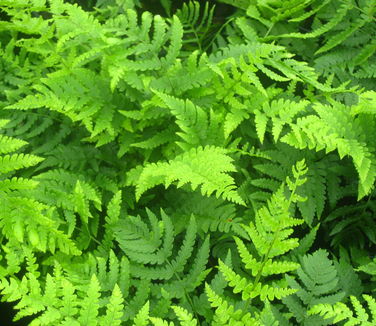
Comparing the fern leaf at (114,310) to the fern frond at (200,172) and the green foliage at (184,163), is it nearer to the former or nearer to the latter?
the green foliage at (184,163)

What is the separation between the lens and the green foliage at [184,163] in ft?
6.29

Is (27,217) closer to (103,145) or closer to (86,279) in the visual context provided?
(86,279)

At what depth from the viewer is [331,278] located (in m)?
1.92

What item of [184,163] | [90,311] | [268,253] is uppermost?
[184,163]

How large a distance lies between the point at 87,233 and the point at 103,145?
53 centimetres

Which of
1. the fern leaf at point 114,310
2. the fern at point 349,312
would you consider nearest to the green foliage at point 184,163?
the fern at point 349,312

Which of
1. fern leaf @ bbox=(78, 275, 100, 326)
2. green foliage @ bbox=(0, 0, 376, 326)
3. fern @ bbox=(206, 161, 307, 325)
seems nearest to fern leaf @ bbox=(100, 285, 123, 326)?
fern leaf @ bbox=(78, 275, 100, 326)

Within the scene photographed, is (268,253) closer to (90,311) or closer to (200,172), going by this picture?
(200,172)

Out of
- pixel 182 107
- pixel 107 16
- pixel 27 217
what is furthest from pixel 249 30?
pixel 27 217

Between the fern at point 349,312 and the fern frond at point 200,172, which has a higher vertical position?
the fern frond at point 200,172

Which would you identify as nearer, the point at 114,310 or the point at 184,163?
the point at 114,310


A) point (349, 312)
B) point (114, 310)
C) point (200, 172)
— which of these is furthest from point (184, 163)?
point (349, 312)

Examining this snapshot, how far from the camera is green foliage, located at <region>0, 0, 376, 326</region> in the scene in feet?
6.29

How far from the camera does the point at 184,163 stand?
6.47 feet
